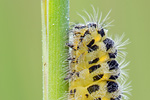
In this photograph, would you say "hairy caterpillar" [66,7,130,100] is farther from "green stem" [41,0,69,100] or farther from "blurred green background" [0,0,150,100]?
"blurred green background" [0,0,150,100]

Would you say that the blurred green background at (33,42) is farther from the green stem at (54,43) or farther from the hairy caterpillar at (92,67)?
the green stem at (54,43)

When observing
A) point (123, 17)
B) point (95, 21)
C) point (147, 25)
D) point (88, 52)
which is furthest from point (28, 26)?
point (88, 52)

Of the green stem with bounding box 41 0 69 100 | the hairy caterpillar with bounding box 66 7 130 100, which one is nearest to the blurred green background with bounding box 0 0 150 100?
the hairy caterpillar with bounding box 66 7 130 100

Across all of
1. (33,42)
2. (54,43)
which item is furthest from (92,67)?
(33,42)

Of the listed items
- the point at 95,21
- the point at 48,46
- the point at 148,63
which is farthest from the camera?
the point at 148,63

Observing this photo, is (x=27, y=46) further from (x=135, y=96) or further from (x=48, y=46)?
(x=48, y=46)

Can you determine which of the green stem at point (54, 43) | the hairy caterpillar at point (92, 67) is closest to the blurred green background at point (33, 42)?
the hairy caterpillar at point (92, 67)
